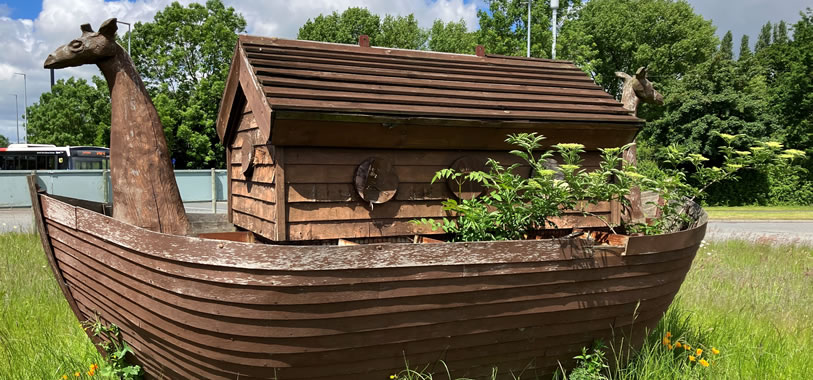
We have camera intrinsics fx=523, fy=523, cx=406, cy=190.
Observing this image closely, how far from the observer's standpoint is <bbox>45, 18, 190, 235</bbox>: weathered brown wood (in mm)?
3908

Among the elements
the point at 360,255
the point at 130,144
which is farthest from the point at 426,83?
the point at 130,144

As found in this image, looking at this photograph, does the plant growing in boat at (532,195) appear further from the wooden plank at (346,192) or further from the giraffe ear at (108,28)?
the giraffe ear at (108,28)

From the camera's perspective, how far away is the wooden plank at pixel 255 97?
3.57 m

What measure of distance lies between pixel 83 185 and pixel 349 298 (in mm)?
16346

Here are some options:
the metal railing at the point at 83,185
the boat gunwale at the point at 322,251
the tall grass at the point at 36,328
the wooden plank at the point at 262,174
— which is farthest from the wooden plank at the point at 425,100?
the metal railing at the point at 83,185

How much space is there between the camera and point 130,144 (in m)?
3.96

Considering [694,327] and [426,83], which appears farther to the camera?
[694,327]

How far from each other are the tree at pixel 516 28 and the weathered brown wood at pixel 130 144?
1870 centimetres

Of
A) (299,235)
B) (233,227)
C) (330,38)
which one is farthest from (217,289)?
(330,38)

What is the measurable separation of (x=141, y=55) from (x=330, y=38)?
500 inches

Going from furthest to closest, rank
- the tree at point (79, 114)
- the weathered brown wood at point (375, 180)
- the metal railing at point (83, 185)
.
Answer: the tree at point (79, 114)
the metal railing at point (83, 185)
the weathered brown wood at point (375, 180)

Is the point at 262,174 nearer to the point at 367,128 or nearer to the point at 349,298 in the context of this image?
the point at 367,128

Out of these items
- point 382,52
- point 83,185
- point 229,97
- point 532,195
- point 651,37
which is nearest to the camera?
point 532,195

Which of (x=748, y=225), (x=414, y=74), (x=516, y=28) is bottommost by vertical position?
(x=748, y=225)
